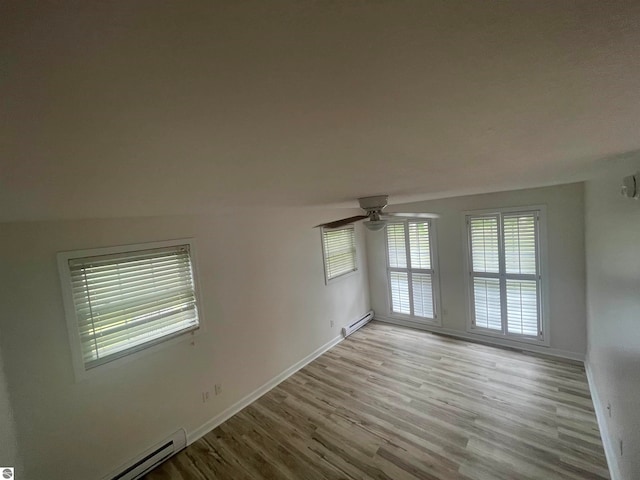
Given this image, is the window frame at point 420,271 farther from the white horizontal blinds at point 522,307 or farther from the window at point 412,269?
the white horizontal blinds at point 522,307

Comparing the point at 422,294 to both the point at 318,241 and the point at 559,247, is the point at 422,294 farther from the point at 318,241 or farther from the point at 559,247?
the point at 318,241

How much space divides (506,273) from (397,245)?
174 centimetres

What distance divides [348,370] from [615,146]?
143 inches

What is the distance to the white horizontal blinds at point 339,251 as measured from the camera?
4.59m

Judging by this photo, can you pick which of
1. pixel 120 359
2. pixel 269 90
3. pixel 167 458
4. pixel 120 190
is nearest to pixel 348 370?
pixel 167 458

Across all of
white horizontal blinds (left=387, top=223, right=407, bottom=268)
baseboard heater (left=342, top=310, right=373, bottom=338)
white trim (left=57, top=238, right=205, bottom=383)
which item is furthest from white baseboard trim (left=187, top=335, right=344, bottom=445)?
white horizontal blinds (left=387, top=223, right=407, bottom=268)

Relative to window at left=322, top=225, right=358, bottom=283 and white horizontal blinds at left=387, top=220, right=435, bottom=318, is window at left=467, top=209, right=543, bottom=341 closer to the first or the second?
white horizontal blinds at left=387, top=220, right=435, bottom=318

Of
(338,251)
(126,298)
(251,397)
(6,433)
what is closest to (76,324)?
(126,298)

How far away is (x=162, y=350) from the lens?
104 inches

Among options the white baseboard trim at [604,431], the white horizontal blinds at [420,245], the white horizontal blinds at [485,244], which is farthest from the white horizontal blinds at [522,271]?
the white horizontal blinds at [420,245]

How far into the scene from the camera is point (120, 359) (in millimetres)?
2371

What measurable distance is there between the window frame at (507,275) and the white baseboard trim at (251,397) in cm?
238

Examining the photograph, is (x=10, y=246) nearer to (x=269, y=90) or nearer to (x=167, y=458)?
(x=167, y=458)

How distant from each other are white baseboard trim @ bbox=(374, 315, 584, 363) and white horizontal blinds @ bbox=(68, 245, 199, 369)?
12.5ft
